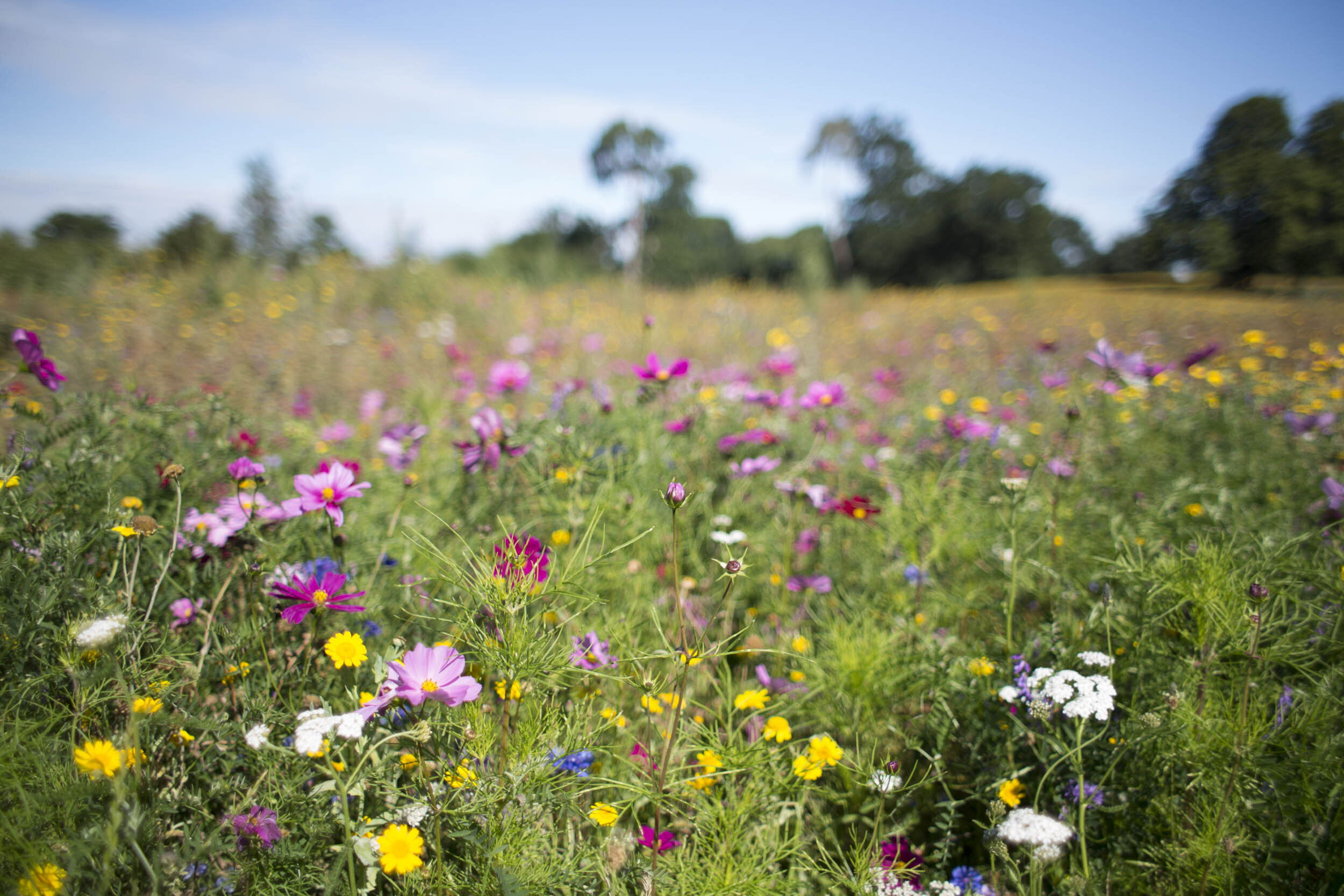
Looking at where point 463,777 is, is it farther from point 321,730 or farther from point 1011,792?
point 1011,792

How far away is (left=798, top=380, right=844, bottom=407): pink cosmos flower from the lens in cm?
201

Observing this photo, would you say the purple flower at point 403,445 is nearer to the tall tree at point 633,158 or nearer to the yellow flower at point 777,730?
the yellow flower at point 777,730

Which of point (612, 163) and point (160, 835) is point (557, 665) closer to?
point (160, 835)

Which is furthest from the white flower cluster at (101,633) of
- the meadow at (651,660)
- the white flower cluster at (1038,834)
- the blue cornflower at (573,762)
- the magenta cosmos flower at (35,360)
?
the white flower cluster at (1038,834)

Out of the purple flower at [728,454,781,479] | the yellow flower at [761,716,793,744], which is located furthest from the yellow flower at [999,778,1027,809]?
the purple flower at [728,454,781,479]

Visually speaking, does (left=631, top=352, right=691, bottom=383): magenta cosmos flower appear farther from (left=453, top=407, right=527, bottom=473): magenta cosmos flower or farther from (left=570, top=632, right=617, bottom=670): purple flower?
(left=570, top=632, right=617, bottom=670): purple flower

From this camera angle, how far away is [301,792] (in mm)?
903

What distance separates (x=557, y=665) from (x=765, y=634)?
0.86 metres

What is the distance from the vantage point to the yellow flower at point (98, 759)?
0.66 m

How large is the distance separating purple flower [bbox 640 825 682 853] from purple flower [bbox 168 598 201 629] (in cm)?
91

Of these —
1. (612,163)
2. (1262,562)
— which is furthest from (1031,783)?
(612,163)

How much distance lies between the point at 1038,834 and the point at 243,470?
1459mm

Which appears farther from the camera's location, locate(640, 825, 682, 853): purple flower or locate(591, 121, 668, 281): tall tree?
locate(591, 121, 668, 281): tall tree

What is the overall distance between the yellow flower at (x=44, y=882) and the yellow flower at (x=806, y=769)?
97cm
